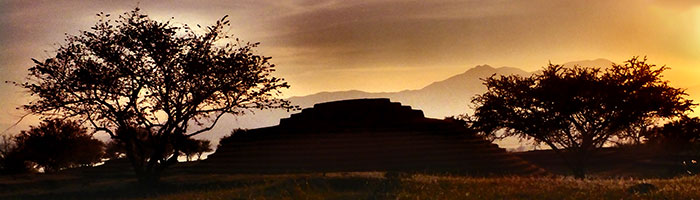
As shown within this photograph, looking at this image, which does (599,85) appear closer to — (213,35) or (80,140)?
(213,35)

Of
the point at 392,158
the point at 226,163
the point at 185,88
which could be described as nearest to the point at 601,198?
the point at 185,88

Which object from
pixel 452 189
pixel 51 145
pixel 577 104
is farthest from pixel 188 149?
pixel 452 189

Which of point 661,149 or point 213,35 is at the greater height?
point 213,35

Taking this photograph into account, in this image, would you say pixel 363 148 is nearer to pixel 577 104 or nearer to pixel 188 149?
pixel 577 104

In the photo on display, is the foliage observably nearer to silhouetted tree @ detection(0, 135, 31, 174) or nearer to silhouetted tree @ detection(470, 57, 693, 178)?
silhouetted tree @ detection(0, 135, 31, 174)

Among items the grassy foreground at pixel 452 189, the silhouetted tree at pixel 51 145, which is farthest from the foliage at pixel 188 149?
the grassy foreground at pixel 452 189

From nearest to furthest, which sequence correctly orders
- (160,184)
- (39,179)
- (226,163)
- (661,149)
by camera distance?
(160,184), (39,179), (226,163), (661,149)

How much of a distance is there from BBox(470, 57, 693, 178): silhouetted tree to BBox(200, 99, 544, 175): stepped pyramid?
301 cm

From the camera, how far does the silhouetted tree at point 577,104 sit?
165ft

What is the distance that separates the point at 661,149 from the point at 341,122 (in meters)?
42.2

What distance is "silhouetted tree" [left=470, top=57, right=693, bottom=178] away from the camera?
5025 centimetres

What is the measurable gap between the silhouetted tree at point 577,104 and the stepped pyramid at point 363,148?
9.86 ft

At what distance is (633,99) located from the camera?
50406mm

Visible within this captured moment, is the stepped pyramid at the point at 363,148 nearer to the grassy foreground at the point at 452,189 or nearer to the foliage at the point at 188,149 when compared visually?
the grassy foreground at the point at 452,189
